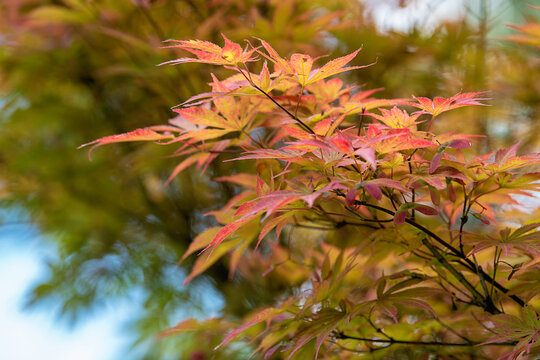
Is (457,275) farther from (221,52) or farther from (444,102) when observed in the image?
(221,52)

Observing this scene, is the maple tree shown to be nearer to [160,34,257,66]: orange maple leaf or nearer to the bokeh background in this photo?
[160,34,257,66]: orange maple leaf

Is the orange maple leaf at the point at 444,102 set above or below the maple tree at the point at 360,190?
above

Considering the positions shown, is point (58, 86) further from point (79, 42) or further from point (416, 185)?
point (416, 185)

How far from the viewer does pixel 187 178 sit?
4.63 feet

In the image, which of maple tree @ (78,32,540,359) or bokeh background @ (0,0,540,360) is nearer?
maple tree @ (78,32,540,359)

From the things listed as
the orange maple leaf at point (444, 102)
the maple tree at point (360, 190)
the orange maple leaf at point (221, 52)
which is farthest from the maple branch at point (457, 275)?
the orange maple leaf at point (221, 52)

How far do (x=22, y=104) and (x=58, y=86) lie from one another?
176 millimetres

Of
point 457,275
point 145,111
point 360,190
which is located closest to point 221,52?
point 360,190

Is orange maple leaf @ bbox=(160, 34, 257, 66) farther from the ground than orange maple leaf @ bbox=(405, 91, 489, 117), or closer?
farther from the ground

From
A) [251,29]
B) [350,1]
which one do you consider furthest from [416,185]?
[350,1]

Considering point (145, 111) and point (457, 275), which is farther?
point (145, 111)

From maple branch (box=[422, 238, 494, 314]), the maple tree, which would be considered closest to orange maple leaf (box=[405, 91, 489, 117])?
the maple tree

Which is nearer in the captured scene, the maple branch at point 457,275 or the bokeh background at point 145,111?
the maple branch at point 457,275

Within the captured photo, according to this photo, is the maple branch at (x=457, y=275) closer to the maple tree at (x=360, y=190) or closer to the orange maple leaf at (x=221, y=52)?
the maple tree at (x=360, y=190)
